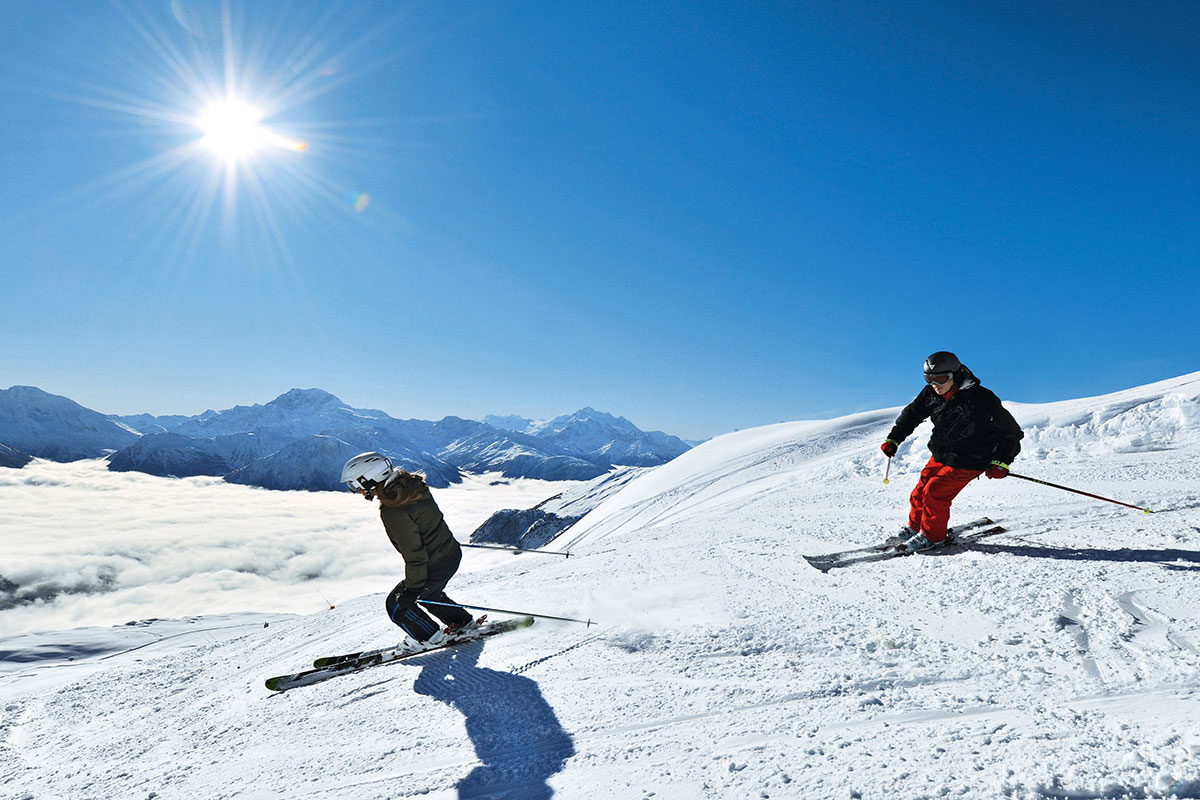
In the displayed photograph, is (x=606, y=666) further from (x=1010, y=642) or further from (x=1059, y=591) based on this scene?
(x=1059, y=591)

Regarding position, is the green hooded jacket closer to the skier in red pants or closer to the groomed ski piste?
the groomed ski piste

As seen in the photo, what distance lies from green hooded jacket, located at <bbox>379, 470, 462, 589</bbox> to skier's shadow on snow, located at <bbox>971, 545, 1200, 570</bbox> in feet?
19.0

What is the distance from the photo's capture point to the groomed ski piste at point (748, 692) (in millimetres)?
2531

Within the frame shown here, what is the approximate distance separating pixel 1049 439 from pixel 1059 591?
9301mm

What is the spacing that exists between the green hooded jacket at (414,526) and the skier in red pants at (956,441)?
206 inches

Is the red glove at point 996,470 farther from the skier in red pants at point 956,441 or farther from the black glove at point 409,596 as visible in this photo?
the black glove at point 409,596

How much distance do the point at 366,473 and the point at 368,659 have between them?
1.85 metres

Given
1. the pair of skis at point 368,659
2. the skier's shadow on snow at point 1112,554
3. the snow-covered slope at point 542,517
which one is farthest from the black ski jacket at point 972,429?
the snow-covered slope at point 542,517

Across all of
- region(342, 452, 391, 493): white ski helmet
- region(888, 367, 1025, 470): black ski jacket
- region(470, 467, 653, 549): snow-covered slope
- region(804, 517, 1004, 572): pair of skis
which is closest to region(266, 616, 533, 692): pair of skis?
region(342, 452, 391, 493): white ski helmet

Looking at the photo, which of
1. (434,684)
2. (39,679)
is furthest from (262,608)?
(434,684)

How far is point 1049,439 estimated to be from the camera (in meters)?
11.3

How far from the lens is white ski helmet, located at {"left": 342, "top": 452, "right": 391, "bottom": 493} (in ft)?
16.3

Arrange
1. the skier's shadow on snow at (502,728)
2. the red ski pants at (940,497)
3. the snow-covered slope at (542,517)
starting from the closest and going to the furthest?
1. the skier's shadow on snow at (502,728)
2. the red ski pants at (940,497)
3. the snow-covered slope at (542,517)

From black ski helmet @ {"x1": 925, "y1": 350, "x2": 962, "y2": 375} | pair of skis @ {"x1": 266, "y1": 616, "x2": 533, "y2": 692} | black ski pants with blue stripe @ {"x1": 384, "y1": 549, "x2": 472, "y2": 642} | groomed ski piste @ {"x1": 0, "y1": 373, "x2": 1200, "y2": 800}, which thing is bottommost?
groomed ski piste @ {"x1": 0, "y1": 373, "x2": 1200, "y2": 800}
